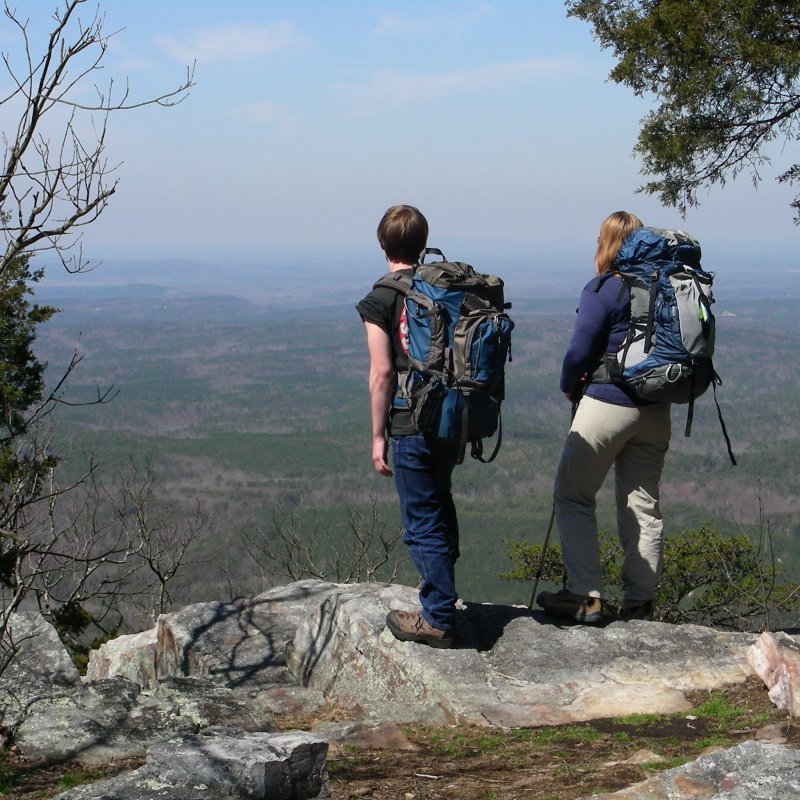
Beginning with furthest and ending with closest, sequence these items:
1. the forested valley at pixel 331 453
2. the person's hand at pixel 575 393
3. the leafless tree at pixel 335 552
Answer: the forested valley at pixel 331 453, the leafless tree at pixel 335 552, the person's hand at pixel 575 393

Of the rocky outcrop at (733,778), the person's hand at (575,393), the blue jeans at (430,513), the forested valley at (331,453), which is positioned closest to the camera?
the rocky outcrop at (733,778)

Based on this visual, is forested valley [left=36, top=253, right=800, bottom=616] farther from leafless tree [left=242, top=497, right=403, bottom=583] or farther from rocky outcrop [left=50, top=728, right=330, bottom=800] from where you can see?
rocky outcrop [left=50, top=728, right=330, bottom=800]

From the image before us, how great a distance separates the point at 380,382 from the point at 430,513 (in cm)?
72

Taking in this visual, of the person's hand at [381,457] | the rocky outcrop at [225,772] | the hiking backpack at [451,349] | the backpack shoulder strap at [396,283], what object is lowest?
the rocky outcrop at [225,772]

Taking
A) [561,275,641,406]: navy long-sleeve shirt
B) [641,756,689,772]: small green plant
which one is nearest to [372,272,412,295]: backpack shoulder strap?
[561,275,641,406]: navy long-sleeve shirt

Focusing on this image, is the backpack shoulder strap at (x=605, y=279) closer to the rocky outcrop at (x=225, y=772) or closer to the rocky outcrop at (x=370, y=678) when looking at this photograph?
the rocky outcrop at (x=370, y=678)

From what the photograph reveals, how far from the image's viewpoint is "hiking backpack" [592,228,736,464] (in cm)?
429

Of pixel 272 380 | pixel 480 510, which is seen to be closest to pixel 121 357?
pixel 272 380

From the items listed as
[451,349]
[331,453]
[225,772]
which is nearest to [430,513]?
[451,349]

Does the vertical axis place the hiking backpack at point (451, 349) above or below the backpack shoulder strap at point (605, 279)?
below

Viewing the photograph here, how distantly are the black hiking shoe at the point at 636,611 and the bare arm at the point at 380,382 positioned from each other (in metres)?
1.78

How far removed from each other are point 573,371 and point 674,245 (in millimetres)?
773

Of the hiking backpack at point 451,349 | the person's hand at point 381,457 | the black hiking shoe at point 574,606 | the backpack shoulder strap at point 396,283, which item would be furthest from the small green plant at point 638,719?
the backpack shoulder strap at point 396,283

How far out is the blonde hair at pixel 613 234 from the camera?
452cm
